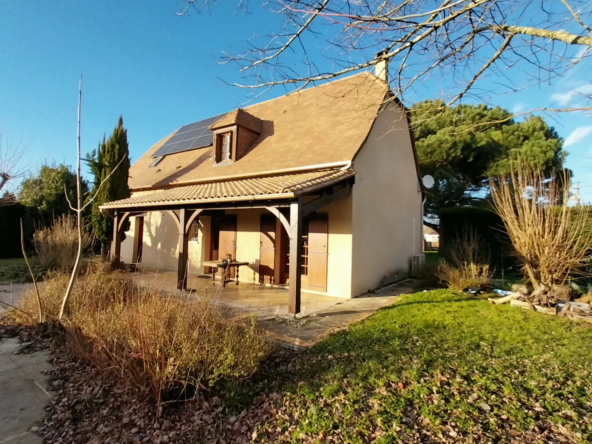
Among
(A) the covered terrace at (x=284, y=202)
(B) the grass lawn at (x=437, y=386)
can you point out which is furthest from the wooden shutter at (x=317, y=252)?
(B) the grass lawn at (x=437, y=386)

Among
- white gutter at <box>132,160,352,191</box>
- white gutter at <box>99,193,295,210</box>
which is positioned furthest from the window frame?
white gutter at <box>99,193,295,210</box>

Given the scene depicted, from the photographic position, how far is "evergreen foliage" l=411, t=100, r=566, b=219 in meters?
18.3

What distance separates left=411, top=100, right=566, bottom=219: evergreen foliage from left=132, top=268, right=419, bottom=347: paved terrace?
11.9 meters

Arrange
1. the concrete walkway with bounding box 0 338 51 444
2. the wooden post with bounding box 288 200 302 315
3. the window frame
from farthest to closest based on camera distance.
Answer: the window frame
the wooden post with bounding box 288 200 302 315
the concrete walkway with bounding box 0 338 51 444

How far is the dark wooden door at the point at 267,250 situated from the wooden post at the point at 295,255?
152 inches

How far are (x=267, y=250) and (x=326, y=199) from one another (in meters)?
3.98

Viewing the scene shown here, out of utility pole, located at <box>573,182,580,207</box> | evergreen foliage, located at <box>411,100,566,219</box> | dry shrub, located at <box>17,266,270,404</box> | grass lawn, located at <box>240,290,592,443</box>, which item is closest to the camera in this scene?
grass lawn, located at <box>240,290,592,443</box>

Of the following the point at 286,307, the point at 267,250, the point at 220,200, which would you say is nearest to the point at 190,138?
the point at 267,250

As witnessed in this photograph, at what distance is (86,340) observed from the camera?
190 inches

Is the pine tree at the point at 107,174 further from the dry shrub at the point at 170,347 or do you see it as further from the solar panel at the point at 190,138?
the dry shrub at the point at 170,347

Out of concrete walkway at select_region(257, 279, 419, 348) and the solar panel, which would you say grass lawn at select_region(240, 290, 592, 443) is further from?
the solar panel

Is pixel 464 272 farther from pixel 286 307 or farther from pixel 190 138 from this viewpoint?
pixel 190 138

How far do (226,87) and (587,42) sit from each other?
4057mm

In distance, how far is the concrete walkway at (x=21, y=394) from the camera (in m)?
3.21
